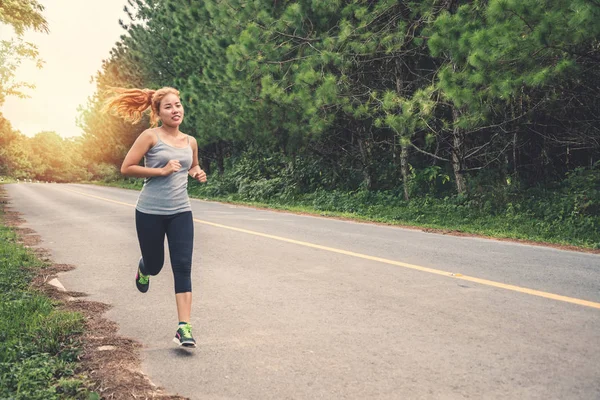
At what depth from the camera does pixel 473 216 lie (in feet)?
43.9

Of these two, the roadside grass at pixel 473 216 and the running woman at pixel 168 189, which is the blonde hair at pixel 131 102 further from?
the roadside grass at pixel 473 216

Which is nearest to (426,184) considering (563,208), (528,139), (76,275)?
(528,139)

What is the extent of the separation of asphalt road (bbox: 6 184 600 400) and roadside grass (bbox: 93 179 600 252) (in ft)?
7.16

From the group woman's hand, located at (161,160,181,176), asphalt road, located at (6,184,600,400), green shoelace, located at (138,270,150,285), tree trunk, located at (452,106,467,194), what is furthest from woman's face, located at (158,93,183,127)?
tree trunk, located at (452,106,467,194)

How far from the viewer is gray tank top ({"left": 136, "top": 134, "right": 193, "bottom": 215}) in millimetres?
4266

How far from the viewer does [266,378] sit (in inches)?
137

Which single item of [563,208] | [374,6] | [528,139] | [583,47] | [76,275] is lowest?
[76,275]

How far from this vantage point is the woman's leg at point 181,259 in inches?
167

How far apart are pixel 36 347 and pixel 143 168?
4.84 feet

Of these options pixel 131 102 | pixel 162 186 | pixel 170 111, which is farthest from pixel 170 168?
pixel 131 102

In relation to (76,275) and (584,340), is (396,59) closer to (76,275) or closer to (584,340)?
(76,275)

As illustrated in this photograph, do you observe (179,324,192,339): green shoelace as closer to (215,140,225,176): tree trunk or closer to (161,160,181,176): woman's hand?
(161,160,181,176): woman's hand

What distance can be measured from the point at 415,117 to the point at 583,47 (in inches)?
153

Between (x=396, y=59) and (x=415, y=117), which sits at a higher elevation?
(x=396, y=59)
